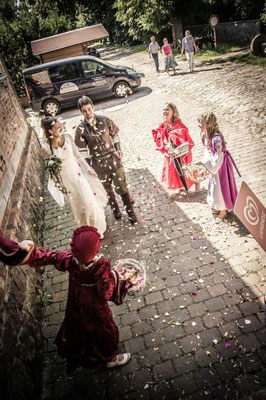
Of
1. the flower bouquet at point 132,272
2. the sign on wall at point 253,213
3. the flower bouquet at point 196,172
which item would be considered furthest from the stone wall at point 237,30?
the flower bouquet at point 132,272

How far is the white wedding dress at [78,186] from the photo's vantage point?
4.70 metres

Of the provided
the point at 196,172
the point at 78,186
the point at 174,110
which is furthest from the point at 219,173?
the point at 78,186

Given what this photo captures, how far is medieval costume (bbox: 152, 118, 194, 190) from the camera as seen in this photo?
567 cm

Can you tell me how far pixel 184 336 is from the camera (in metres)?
3.49

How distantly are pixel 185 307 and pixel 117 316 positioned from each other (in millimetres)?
926

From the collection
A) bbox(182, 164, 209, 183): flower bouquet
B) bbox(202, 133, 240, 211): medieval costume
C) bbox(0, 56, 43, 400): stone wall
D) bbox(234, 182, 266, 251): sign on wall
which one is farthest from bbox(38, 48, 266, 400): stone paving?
bbox(234, 182, 266, 251): sign on wall

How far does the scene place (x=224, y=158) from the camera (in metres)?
4.78

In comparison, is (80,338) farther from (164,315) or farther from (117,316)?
(164,315)

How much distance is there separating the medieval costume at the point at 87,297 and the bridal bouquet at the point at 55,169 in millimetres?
1775

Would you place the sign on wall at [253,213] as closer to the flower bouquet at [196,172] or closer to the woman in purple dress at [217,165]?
the woman in purple dress at [217,165]

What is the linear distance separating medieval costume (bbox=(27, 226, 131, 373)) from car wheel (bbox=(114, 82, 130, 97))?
41.2ft

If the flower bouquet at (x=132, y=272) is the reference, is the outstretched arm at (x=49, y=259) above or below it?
above

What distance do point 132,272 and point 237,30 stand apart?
78.2ft

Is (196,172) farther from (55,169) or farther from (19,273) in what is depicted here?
(19,273)
